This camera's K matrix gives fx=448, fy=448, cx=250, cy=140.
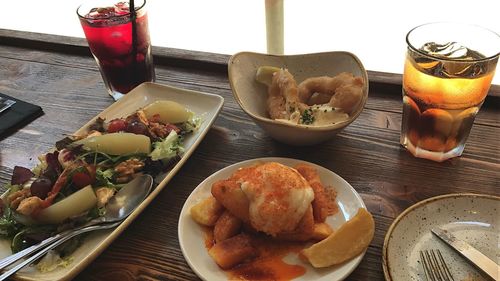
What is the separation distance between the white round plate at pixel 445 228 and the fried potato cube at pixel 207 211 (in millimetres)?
319

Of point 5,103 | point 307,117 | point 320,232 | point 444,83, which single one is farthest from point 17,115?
point 444,83

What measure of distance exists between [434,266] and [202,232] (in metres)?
0.42

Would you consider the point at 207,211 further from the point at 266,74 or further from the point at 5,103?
the point at 5,103

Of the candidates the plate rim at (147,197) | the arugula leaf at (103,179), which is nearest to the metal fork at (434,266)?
the plate rim at (147,197)

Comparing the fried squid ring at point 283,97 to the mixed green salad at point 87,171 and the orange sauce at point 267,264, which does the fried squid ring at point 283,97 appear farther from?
the orange sauce at point 267,264

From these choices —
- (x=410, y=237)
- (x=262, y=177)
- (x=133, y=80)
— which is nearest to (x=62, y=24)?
(x=133, y=80)

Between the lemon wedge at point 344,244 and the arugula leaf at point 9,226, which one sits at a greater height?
the lemon wedge at point 344,244

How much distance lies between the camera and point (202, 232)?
87 cm

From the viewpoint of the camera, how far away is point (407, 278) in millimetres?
742

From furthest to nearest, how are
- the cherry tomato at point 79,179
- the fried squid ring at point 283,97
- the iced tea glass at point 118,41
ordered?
the iced tea glass at point 118,41 < the fried squid ring at point 283,97 < the cherry tomato at point 79,179

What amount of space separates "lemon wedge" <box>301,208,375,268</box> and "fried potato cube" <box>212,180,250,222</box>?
131 millimetres

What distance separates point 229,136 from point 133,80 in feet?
1.29

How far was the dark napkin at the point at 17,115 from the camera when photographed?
1.27 metres

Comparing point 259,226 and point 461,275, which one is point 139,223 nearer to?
point 259,226
